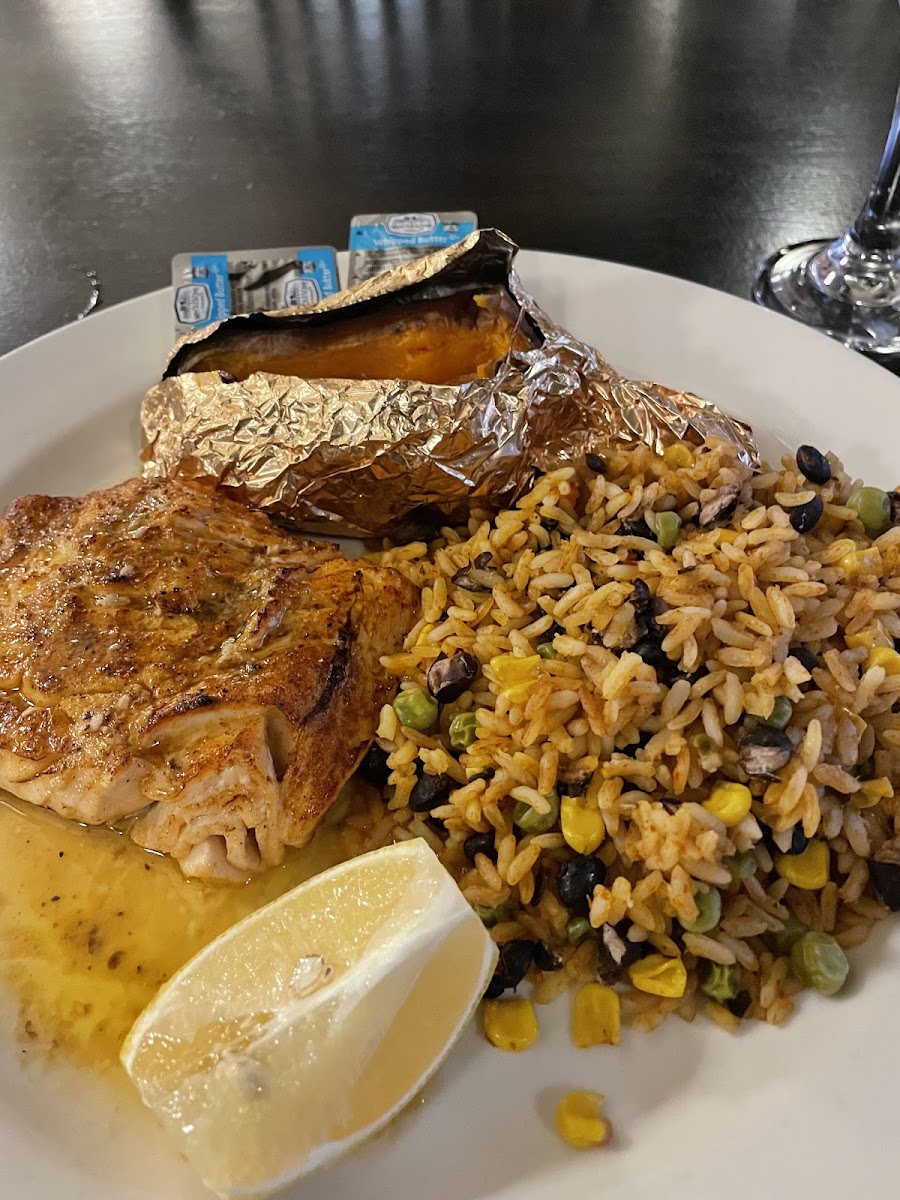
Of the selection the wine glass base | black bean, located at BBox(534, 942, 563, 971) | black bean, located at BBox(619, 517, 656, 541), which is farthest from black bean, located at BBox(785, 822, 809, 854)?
the wine glass base

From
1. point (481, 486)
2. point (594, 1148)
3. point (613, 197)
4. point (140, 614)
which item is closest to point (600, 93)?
point (613, 197)

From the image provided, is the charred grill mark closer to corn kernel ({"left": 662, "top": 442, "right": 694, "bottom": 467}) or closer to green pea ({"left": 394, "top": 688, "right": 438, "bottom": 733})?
green pea ({"left": 394, "top": 688, "right": 438, "bottom": 733})

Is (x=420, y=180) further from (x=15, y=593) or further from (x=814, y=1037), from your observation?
(x=814, y=1037)

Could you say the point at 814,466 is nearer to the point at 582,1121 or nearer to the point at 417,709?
the point at 417,709

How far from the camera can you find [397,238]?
3064mm

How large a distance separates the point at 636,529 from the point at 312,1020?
1250 millimetres

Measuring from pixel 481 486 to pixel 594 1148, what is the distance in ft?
4.86

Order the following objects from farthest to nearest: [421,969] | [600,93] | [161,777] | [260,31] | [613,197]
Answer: [260,31] → [600,93] → [613,197] → [161,777] → [421,969]

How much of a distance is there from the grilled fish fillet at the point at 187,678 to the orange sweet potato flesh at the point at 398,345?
574 millimetres

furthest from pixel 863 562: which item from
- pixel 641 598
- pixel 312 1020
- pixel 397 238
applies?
pixel 397 238

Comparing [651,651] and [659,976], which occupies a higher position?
[651,651]

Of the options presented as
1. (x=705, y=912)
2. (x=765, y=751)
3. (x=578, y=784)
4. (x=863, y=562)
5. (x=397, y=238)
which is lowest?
(x=705, y=912)

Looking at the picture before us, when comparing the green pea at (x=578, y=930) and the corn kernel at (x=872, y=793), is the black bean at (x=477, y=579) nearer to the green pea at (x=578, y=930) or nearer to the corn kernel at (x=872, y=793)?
the green pea at (x=578, y=930)

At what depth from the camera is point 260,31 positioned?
16.2 ft
